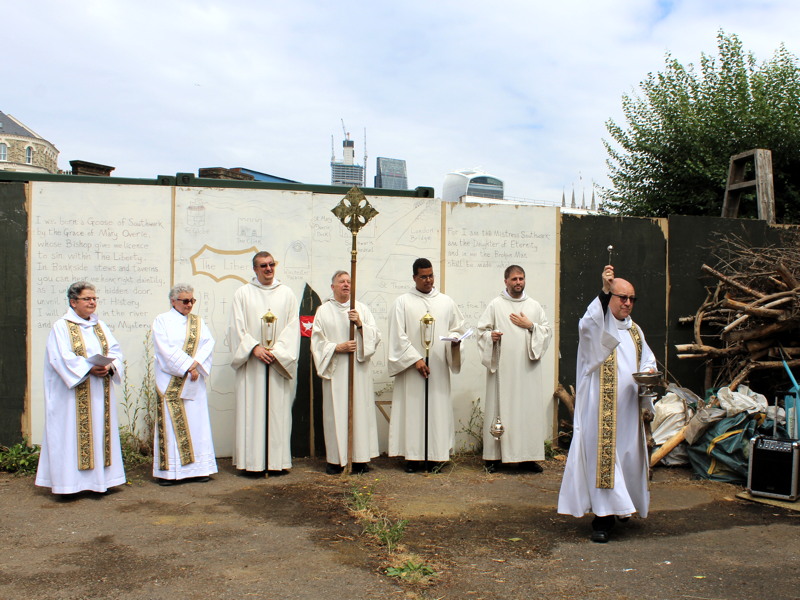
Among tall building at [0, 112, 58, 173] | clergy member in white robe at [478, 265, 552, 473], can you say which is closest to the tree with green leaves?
clergy member in white robe at [478, 265, 552, 473]

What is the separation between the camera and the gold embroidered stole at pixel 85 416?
675cm

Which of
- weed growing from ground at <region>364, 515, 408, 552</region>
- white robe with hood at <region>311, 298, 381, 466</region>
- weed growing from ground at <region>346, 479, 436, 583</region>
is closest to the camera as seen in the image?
weed growing from ground at <region>346, 479, 436, 583</region>

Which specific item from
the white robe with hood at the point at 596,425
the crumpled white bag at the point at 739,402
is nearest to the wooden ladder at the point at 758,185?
the crumpled white bag at the point at 739,402

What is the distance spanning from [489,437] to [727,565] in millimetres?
3254

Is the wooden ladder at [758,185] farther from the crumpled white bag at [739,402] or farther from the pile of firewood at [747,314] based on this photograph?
the crumpled white bag at [739,402]

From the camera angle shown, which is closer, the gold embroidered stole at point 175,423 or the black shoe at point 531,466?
the gold embroidered stole at point 175,423

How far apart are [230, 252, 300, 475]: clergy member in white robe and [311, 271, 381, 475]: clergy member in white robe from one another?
0.31 meters

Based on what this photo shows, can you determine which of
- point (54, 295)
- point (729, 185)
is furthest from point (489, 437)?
point (729, 185)

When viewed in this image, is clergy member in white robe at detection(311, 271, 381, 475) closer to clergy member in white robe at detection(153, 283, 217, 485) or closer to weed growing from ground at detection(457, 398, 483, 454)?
clergy member in white robe at detection(153, 283, 217, 485)

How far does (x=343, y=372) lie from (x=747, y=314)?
428cm

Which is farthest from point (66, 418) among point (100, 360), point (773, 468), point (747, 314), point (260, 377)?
point (747, 314)

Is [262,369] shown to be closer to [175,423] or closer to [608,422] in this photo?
[175,423]

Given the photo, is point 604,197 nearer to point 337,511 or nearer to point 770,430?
point 770,430

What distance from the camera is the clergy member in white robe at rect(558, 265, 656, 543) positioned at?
5562 millimetres
